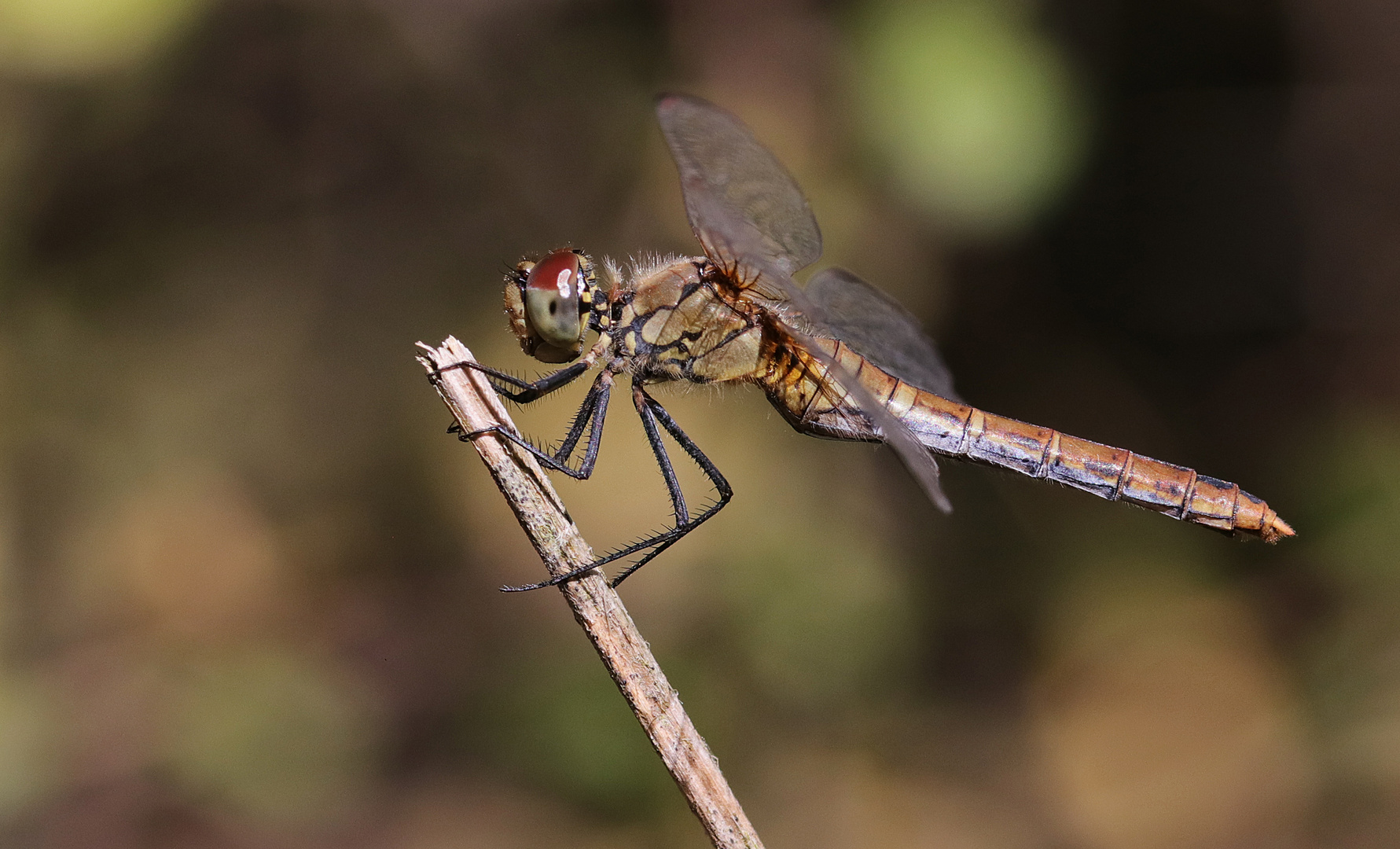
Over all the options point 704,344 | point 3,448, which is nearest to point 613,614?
point 704,344

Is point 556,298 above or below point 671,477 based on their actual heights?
above

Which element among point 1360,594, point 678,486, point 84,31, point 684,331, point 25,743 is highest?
point 84,31

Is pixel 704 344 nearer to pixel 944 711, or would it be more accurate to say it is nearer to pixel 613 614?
pixel 613 614

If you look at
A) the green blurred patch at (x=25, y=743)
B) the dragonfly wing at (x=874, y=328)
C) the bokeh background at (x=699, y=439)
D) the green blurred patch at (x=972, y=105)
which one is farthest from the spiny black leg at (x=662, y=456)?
the green blurred patch at (x=25, y=743)

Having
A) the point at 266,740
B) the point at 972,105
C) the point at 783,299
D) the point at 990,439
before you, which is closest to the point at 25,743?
the point at 266,740

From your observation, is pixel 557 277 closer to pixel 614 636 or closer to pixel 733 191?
pixel 733 191

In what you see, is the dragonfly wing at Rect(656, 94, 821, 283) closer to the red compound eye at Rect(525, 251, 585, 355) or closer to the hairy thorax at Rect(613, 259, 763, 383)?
the hairy thorax at Rect(613, 259, 763, 383)

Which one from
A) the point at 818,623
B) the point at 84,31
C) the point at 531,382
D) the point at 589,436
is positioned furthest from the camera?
the point at 818,623
